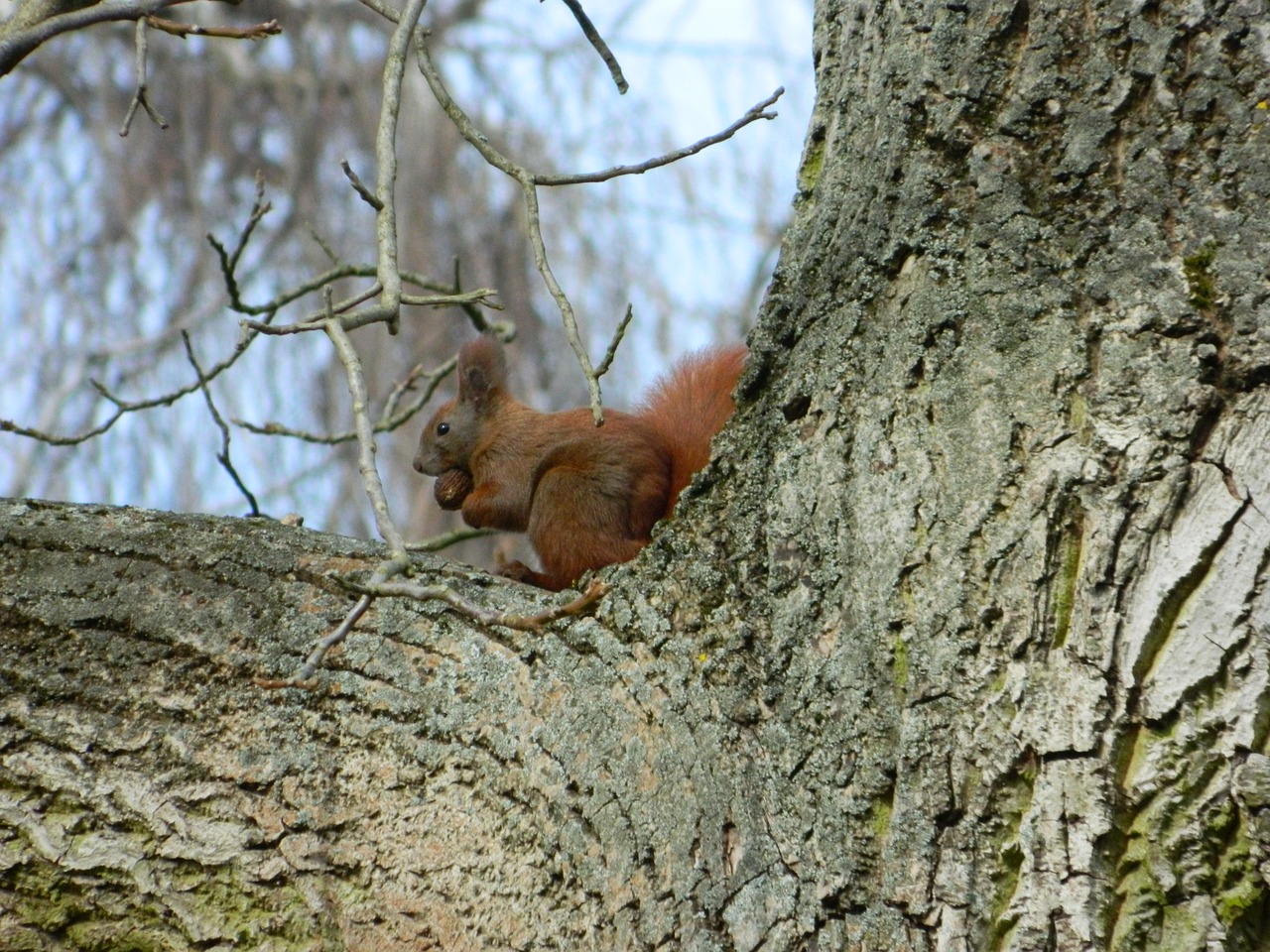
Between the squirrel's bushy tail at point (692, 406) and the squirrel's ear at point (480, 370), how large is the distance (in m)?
0.64

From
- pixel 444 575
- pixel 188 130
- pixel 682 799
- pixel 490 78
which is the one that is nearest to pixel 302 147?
pixel 188 130

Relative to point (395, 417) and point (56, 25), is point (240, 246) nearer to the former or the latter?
point (395, 417)

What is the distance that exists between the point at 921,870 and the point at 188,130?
6.69 metres

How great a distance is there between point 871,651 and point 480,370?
7.18 feet

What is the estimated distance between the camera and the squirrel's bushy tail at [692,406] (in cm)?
Answer: 274

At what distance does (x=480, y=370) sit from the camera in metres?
3.48

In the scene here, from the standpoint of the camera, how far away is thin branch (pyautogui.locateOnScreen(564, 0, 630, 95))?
2008mm

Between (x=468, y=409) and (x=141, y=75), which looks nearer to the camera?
(x=141, y=75)

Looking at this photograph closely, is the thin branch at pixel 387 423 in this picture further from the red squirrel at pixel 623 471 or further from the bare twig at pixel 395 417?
→ the red squirrel at pixel 623 471

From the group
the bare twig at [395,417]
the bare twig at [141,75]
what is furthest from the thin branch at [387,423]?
the bare twig at [141,75]

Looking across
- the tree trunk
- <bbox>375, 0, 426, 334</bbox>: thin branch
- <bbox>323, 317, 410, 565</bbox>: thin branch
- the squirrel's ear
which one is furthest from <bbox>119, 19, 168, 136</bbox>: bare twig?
the squirrel's ear

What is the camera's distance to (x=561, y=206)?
730 cm

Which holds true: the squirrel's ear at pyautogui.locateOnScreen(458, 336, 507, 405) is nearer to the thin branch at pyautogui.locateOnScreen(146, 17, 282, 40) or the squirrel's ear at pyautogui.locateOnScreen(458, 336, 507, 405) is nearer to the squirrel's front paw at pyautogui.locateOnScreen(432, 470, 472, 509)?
the squirrel's front paw at pyautogui.locateOnScreen(432, 470, 472, 509)

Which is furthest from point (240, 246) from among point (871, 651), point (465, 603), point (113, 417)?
point (871, 651)
